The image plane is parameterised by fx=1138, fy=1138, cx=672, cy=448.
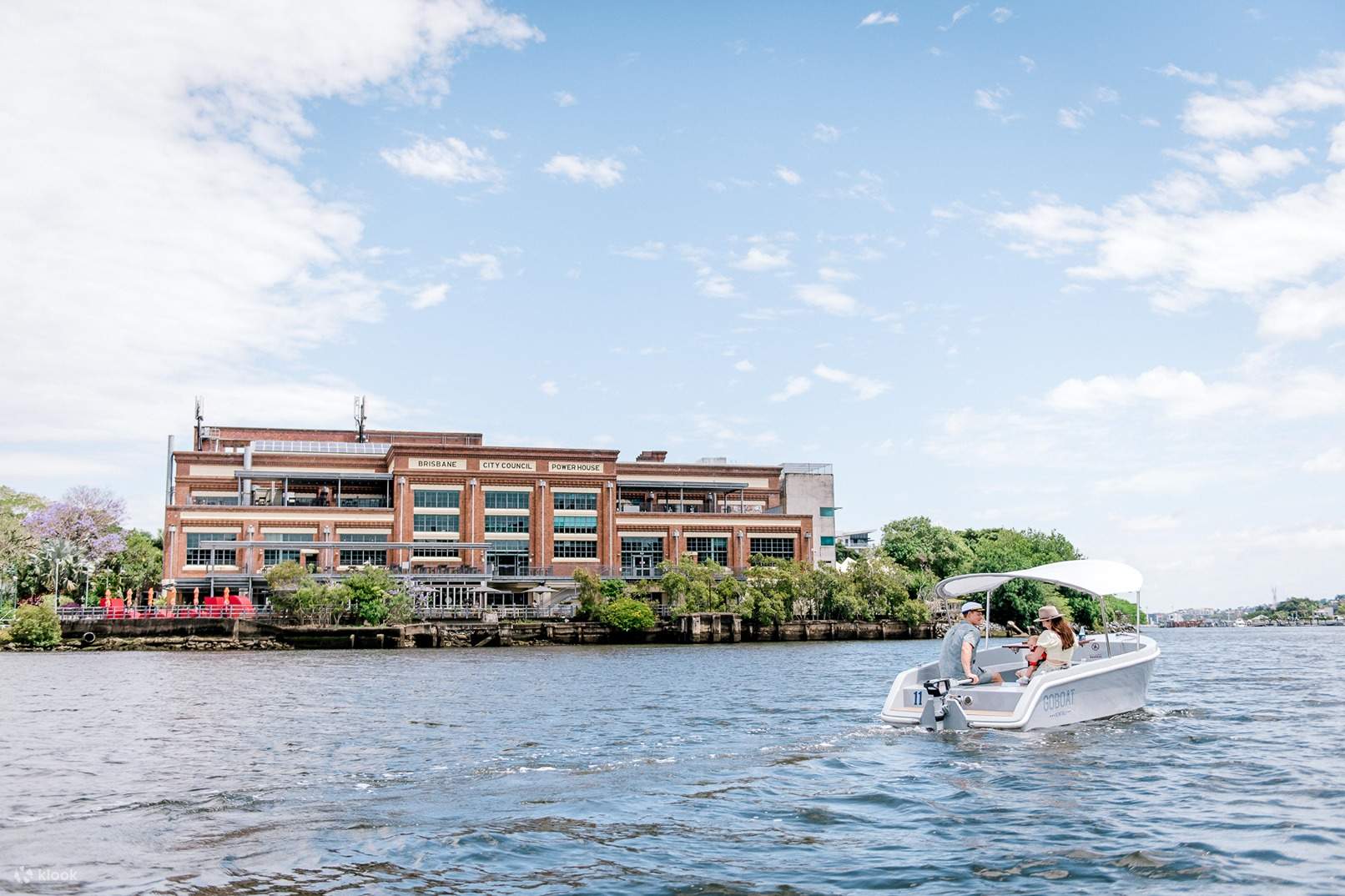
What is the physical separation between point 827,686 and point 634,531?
65.7m

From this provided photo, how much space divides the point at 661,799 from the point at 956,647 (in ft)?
27.8

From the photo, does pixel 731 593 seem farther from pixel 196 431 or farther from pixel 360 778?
pixel 360 778

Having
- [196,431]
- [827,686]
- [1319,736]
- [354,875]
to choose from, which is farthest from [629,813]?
[196,431]

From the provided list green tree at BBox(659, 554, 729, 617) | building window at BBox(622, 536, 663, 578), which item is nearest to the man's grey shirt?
green tree at BBox(659, 554, 729, 617)

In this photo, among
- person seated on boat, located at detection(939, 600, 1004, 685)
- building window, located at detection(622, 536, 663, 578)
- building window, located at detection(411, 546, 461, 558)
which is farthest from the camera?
building window, located at detection(622, 536, 663, 578)

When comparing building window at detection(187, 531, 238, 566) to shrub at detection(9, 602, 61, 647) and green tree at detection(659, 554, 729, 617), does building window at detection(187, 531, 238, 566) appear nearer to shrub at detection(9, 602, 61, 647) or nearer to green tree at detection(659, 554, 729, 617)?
shrub at detection(9, 602, 61, 647)

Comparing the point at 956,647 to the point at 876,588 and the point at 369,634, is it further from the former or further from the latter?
the point at 876,588

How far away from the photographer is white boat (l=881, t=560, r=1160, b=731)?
68.9 feet

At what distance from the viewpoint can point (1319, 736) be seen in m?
21.6

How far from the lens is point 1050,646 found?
23.0 metres

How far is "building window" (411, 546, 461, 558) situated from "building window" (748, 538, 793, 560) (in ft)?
89.3

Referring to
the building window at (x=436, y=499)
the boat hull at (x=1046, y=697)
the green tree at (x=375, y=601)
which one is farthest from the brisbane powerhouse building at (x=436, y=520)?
the boat hull at (x=1046, y=697)

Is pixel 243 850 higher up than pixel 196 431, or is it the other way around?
pixel 196 431

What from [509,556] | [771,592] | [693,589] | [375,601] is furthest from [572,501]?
[375,601]
